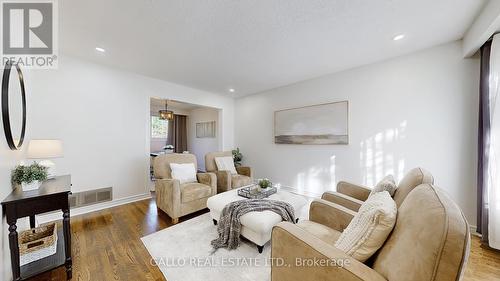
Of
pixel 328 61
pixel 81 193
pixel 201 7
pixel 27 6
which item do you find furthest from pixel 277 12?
pixel 81 193

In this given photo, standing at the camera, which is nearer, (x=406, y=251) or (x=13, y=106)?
(x=406, y=251)

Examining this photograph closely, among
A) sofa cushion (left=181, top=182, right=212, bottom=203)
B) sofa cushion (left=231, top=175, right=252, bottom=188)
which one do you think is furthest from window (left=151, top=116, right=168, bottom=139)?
A: sofa cushion (left=181, top=182, right=212, bottom=203)

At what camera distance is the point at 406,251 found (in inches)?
29.8

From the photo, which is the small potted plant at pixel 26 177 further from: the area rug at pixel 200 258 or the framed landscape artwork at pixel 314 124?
the framed landscape artwork at pixel 314 124

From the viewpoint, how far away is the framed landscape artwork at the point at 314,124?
336 centimetres

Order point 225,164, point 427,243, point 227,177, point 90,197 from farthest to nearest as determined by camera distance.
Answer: point 225,164 < point 227,177 < point 90,197 < point 427,243

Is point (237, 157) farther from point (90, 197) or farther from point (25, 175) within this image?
point (25, 175)

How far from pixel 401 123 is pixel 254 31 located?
2568 mm

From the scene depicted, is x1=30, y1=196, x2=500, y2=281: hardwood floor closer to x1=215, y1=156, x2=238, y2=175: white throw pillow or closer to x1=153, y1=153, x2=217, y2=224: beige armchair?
x1=153, y1=153, x2=217, y2=224: beige armchair

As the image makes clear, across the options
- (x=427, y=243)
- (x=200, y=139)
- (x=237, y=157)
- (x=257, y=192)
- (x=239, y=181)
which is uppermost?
(x=200, y=139)

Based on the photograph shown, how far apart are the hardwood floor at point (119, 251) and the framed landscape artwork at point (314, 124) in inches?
80.5

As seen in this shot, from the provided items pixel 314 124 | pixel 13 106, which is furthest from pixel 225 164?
pixel 13 106

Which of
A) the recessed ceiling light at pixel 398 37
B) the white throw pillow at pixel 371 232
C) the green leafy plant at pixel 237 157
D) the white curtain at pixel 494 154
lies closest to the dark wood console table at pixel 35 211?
the white throw pillow at pixel 371 232

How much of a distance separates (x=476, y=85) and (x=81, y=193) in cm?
576
